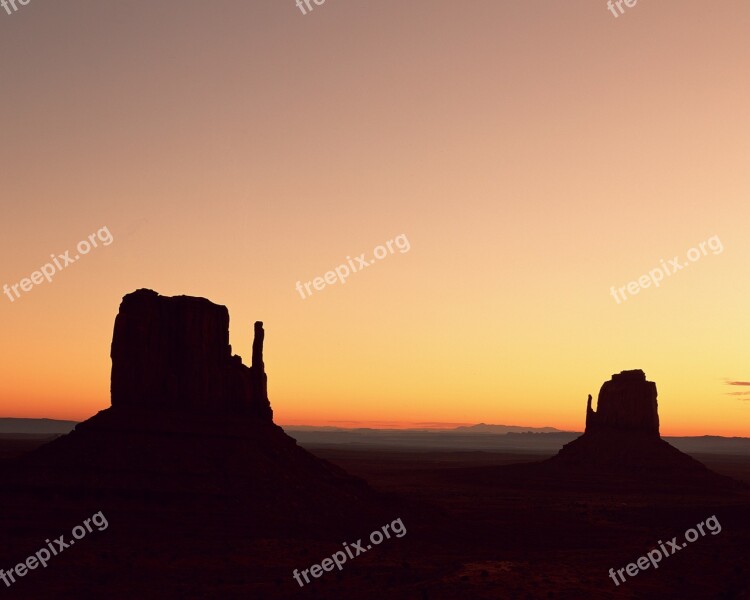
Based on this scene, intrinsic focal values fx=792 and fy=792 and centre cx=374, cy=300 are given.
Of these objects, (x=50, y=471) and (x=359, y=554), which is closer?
(x=359, y=554)

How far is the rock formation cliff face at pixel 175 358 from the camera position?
5966 centimetres

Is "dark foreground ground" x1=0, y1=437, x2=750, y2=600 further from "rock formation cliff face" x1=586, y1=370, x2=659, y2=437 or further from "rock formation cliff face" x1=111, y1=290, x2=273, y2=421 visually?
"rock formation cliff face" x1=586, y1=370, x2=659, y2=437

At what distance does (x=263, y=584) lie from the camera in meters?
38.7

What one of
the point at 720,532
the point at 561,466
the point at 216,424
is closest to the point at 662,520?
the point at 720,532

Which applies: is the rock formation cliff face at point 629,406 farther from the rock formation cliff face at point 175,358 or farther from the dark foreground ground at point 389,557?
the rock formation cliff face at point 175,358

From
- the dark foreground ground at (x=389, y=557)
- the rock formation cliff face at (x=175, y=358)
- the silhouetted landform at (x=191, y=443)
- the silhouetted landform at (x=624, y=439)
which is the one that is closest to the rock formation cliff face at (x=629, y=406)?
the silhouetted landform at (x=624, y=439)

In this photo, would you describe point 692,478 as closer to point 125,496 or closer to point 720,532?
point 720,532

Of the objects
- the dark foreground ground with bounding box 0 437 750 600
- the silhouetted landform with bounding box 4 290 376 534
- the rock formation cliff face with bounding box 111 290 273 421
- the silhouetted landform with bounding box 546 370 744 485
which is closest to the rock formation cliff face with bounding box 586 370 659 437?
the silhouetted landform with bounding box 546 370 744 485

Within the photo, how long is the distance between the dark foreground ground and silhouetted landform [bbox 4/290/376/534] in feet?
5.42

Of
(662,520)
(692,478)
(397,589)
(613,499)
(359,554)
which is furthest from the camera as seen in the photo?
(692,478)

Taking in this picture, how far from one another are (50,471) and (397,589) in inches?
1113

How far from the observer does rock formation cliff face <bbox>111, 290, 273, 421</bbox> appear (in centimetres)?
5966

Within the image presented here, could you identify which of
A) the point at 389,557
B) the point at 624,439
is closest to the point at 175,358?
the point at 389,557

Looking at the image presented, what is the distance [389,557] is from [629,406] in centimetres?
9929
